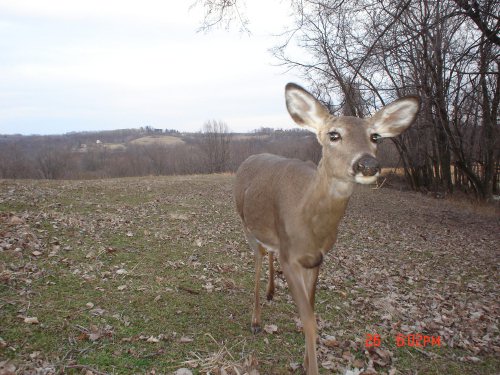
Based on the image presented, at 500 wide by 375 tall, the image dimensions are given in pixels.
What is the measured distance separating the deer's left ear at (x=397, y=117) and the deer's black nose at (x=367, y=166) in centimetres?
78

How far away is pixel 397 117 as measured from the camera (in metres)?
3.61

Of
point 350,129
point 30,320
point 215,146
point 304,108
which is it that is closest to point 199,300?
point 30,320

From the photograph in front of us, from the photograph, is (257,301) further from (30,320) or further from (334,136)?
(30,320)

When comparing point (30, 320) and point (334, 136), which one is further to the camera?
point (30, 320)

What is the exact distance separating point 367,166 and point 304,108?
1.17 meters

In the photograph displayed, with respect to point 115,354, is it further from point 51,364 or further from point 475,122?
point 475,122

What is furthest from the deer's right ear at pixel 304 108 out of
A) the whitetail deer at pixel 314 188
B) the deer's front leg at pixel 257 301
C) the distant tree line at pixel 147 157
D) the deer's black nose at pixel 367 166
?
the distant tree line at pixel 147 157

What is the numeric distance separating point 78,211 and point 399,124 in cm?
849

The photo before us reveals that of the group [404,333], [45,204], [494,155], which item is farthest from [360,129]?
[494,155]

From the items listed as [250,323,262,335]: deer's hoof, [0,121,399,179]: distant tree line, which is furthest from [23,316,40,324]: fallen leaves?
[0,121,399,179]: distant tree line

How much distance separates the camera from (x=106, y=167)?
69.8 metres

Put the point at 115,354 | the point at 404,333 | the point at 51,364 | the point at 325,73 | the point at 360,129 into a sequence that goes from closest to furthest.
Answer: the point at 360,129
the point at 51,364
the point at 115,354
the point at 404,333
the point at 325,73
